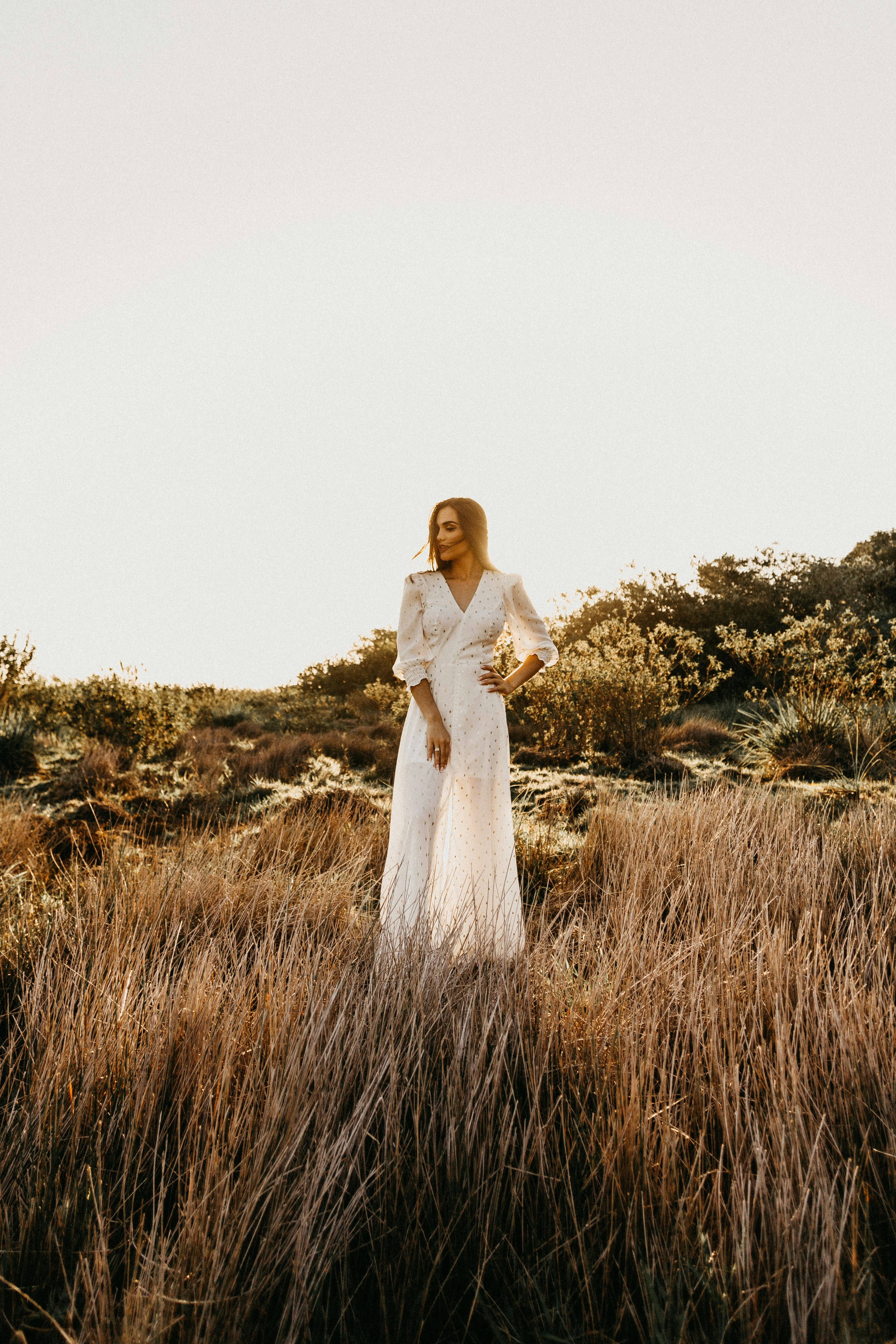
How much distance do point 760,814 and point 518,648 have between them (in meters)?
1.97

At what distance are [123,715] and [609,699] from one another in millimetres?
7360

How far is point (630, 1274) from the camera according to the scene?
49.3 inches

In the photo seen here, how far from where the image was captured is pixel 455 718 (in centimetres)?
354

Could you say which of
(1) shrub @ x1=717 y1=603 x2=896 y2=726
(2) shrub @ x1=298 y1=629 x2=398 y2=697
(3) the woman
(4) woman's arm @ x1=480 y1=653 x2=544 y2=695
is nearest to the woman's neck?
(3) the woman

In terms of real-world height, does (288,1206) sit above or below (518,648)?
below

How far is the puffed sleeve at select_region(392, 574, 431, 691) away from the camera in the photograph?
3623 millimetres

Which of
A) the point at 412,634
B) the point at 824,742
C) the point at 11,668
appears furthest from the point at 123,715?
the point at 824,742

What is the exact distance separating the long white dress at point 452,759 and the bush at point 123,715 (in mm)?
7992

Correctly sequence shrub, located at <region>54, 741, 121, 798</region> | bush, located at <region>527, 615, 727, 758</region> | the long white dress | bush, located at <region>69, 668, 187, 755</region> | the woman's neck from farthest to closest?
1. bush, located at <region>69, 668, 187, 755</region>
2. bush, located at <region>527, 615, 727, 758</region>
3. shrub, located at <region>54, 741, 121, 798</region>
4. the woman's neck
5. the long white dress

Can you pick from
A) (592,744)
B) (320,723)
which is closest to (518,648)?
(592,744)

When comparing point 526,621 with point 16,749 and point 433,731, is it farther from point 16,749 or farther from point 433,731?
point 16,749

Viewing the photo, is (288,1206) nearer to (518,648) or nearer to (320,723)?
(518,648)

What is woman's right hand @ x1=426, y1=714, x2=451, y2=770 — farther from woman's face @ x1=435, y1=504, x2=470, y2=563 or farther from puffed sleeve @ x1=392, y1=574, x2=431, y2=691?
woman's face @ x1=435, y1=504, x2=470, y2=563

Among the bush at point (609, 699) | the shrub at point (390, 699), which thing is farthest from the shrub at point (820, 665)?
the shrub at point (390, 699)
